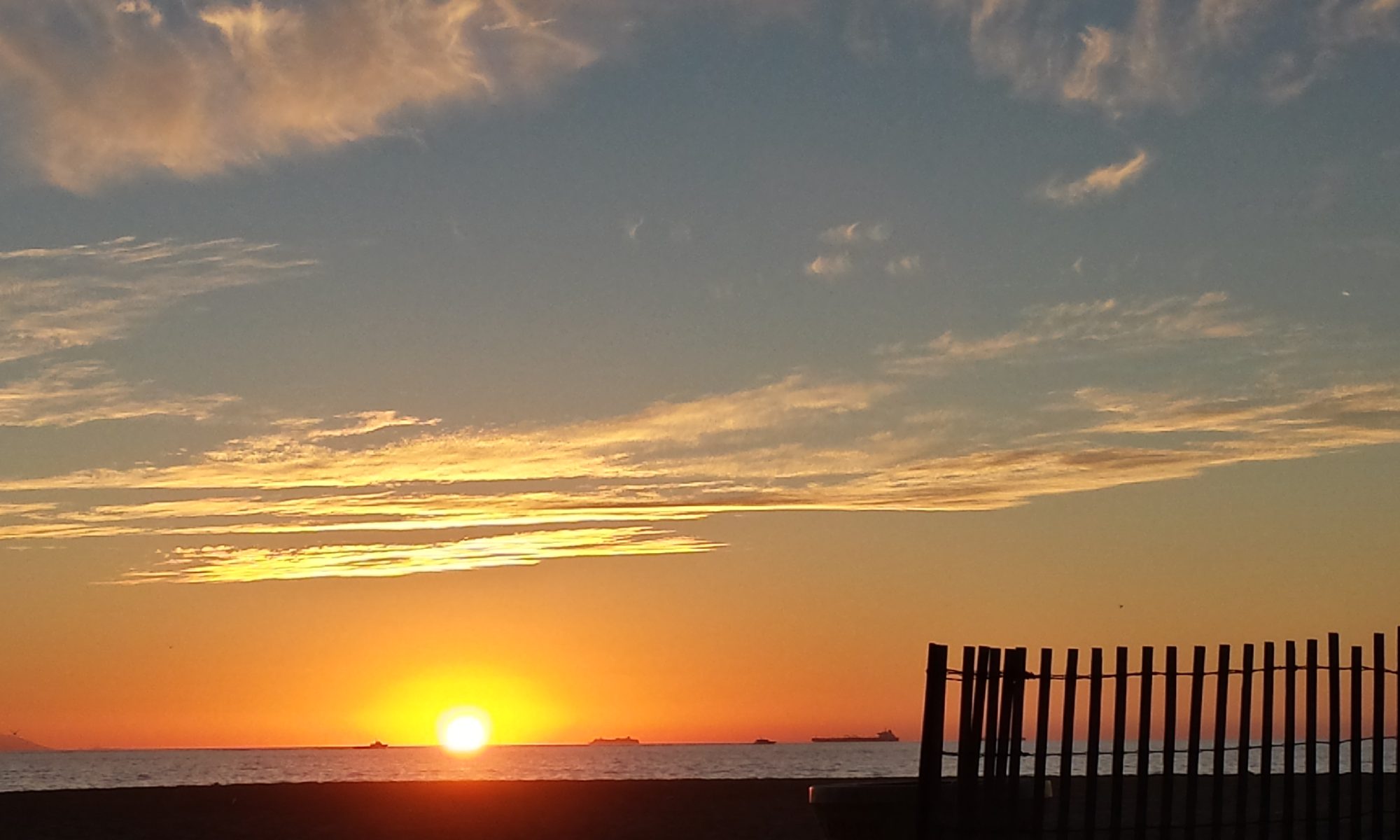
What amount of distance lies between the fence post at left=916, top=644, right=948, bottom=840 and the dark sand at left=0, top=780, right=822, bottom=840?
30.5 feet

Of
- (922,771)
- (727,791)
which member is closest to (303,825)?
(727,791)

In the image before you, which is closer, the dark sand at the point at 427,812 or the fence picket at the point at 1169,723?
the fence picket at the point at 1169,723

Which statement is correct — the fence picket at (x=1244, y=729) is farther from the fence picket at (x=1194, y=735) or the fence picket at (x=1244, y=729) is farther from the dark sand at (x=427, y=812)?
the dark sand at (x=427, y=812)

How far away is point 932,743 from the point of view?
12.0 meters

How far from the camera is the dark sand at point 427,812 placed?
2203 cm

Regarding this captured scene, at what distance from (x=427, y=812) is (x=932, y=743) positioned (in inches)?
566

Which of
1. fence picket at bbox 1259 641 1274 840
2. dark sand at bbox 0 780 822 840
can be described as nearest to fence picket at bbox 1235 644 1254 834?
fence picket at bbox 1259 641 1274 840

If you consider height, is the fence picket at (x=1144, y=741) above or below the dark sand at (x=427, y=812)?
above

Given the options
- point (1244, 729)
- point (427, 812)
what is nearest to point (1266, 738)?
point (1244, 729)

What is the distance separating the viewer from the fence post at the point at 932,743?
1195 cm

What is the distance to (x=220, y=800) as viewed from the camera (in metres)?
25.8

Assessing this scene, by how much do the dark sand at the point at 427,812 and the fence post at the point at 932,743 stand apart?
9.29 m

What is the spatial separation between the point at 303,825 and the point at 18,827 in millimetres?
3989

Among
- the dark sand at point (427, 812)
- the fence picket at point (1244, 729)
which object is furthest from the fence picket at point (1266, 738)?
the dark sand at point (427, 812)
